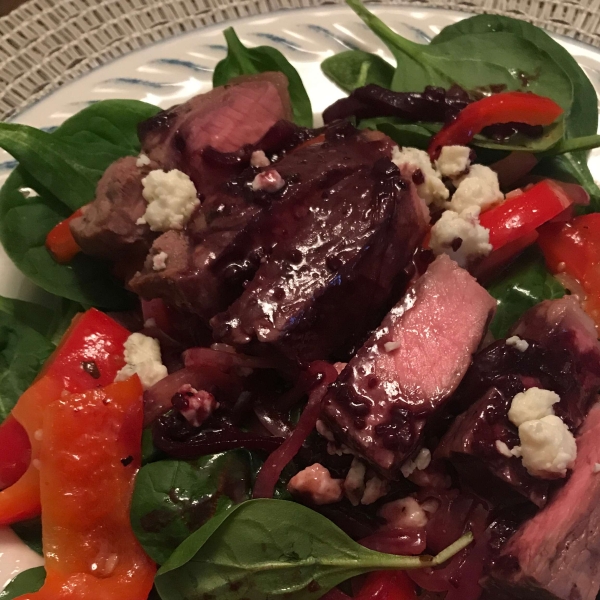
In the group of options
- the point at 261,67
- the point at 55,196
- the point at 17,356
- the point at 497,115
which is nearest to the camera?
the point at 17,356

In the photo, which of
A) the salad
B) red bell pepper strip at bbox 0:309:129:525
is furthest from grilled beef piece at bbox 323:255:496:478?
red bell pepper strip at bbox 0:309:129:525

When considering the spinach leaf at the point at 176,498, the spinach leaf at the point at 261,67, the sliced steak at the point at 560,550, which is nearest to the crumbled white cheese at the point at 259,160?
the spinach leaf at the point at 261,67

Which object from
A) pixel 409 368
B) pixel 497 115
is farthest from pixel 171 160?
pixel 497 115

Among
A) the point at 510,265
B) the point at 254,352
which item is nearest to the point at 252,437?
the point at 254,352

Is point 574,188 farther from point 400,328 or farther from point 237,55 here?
point 237,55

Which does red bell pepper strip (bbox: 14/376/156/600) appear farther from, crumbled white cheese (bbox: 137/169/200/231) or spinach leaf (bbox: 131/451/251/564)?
crumbled white cheese (bbox: 137/169/200/231)

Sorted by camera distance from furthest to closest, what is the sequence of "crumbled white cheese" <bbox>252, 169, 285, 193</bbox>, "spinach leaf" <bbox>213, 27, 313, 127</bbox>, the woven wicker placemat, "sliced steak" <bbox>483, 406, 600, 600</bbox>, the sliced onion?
the woven wicker placemat < "spinach leaf" <bbox>213, 27, 313, 127</bbox> < "crumbled white cheese" <bbox>252, 169, 285, 193</bbox> < the sliced onion < "sliced steak" <bbox>483, 406, 600, 600</bbox>

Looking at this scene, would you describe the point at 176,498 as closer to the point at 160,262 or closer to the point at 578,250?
the point at 160,262
